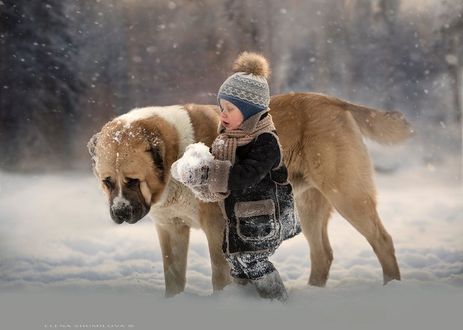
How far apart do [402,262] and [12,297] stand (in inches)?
93.9

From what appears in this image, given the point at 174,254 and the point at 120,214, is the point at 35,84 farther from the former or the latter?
the point at 120,214

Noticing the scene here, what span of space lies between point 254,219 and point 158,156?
1.85ft

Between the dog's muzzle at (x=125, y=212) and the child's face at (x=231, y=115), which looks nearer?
the child's face at (x=231, y=115)

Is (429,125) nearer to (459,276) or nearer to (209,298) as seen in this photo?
(459,276)

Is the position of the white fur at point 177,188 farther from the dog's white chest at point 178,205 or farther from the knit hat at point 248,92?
the knit hat at point 248,92

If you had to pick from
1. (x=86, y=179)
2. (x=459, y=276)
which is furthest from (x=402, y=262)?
(x=86, y=179)

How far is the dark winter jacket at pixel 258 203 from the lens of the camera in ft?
7.05

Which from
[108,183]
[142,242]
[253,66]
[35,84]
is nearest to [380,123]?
[253,66]

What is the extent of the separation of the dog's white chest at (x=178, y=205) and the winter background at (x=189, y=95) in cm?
84

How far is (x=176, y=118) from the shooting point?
2.70 metres

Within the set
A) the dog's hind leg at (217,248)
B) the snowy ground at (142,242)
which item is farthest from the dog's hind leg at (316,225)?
the dog's hind leg at (217,248)

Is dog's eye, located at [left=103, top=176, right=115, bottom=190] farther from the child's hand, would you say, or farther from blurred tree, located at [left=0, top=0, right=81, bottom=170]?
blurred tree, located at [left=0, top=0, right=81, bottom=170]

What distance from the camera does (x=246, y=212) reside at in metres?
2.18

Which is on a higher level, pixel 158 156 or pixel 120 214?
pixel 158 156
